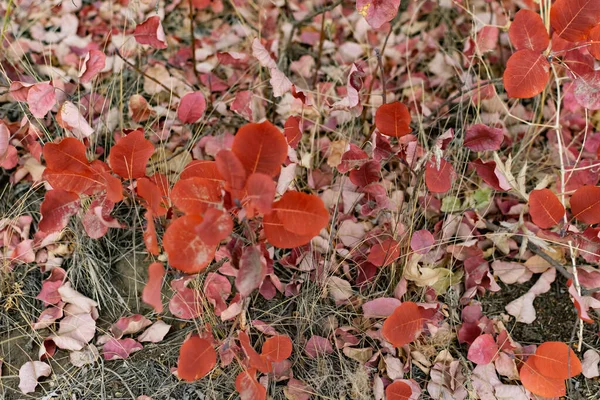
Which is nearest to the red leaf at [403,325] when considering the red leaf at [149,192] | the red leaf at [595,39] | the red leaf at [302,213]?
the red leaf at [302,213]

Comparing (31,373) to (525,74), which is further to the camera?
(31,373)

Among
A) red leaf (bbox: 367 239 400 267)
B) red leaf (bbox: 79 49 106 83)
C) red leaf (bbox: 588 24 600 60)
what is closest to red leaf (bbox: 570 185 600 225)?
red leaf (bbox: 588 24 600 60)

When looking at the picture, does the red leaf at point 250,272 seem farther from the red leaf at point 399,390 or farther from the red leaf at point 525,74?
the red leaf at point 525,74

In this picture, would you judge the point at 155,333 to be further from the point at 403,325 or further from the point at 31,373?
the point at 403,325

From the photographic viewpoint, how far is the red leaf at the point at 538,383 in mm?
1167

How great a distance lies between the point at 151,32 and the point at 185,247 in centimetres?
62

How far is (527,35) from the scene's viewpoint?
A: 1.16 metres

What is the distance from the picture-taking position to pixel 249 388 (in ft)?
3.62

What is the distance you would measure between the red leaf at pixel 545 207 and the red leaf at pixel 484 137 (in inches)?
5.4

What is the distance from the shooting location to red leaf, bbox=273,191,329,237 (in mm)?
928

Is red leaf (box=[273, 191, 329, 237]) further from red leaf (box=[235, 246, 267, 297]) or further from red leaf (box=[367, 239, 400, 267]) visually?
red leaf (box=[367, 239, 400, 267])

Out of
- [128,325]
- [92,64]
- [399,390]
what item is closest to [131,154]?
[92,64]

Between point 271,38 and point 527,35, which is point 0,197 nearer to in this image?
point 271,38

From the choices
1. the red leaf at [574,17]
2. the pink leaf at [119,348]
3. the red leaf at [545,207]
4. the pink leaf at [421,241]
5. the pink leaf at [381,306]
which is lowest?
the pink leaf at [119,348]
